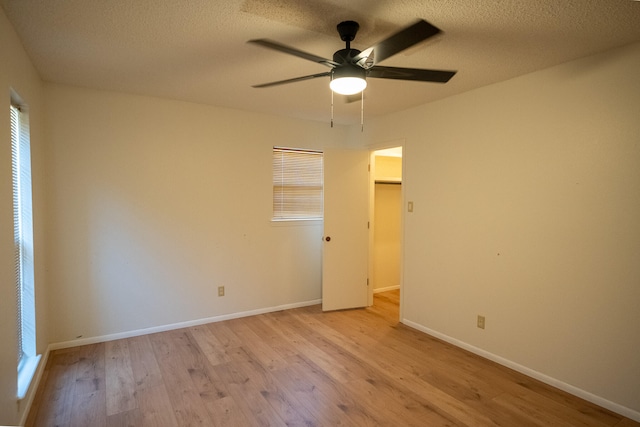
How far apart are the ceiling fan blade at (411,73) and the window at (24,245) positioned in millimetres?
2493

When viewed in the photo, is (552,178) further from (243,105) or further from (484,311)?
(243,105)

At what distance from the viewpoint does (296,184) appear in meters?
4.39

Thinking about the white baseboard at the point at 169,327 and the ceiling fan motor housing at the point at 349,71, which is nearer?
the ceiling fan motor housing at the point at 349,71

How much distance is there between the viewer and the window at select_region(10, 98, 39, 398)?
2.42 meters

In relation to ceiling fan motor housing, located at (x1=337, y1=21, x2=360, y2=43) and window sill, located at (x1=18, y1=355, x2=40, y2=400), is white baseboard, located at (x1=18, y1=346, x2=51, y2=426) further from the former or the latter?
ceiling fan motor housing, located at (x1=337, y1=21, x2=360, y2=43)

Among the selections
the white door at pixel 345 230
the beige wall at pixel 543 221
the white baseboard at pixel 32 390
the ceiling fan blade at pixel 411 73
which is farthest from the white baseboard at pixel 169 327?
the ceiling fan blade at pixel 411 73

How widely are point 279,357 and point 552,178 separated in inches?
104

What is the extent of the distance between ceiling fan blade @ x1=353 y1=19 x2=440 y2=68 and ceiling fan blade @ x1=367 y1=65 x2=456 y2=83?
0.13m

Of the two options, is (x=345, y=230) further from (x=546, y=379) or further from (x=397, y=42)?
(x=397, y=42)

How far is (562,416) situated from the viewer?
2221 mm

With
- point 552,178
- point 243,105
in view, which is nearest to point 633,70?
point 552,178

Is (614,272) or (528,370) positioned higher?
(614,272)

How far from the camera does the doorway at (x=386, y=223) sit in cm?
503

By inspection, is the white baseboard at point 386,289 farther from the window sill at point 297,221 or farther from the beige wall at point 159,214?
the window sill at point 297,221
